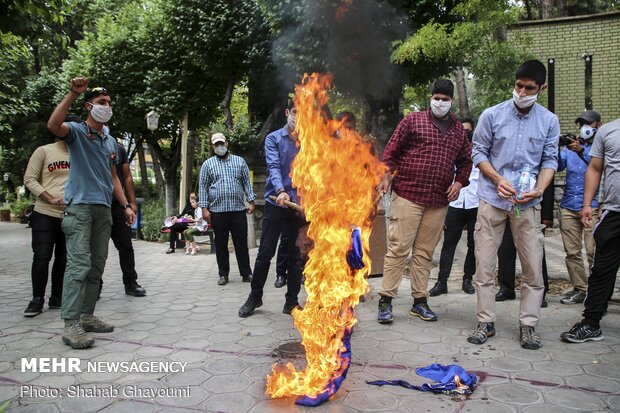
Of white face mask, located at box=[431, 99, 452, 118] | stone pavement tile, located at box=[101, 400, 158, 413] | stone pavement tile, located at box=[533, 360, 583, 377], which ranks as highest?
white face mask, located at box=[431, 99, 452, 118]

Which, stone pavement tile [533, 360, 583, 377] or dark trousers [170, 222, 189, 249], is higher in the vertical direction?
dark trousers [170, 222, 189, 249]

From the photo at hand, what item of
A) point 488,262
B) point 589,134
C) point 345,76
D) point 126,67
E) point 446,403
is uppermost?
point 126,67

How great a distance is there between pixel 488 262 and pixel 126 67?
16.2 meters

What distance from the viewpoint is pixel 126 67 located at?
17.1 meters

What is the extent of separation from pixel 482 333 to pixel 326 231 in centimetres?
189

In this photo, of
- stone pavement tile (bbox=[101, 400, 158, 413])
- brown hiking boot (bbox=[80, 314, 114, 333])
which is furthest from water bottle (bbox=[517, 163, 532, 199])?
brown hiking boot (bbox=[80, 314, 114, 333])

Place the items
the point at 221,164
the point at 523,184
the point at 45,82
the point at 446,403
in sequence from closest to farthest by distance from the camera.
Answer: the point at 446,403 < the point at 523,184 < the point at 221,164 < the point at 45,82

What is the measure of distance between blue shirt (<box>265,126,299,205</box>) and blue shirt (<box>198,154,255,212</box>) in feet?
6.13

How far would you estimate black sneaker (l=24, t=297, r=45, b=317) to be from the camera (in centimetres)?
514

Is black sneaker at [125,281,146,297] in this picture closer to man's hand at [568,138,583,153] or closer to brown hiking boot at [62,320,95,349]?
brown hiking boot at [62,320,95,349]

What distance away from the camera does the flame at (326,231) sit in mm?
3102

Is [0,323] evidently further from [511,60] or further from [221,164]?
[511,60]

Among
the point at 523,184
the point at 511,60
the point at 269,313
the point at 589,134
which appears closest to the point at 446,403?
the point at 523,184

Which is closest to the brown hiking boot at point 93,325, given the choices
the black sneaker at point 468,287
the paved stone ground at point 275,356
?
the paved stone ground at point 275,356
